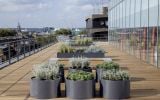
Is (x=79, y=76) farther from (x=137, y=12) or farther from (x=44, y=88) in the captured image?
(x=137, y=12)

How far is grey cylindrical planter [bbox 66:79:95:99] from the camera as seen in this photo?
9.51 metres

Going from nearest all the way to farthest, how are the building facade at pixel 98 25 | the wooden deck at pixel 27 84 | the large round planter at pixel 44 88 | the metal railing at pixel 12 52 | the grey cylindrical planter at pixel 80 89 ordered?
the grey cylindrical planter at pixel 80 89, the large round planter at pixel 44 88, the wooden deck at pixel 27 84, the metal railing at pixel 12 52, the building facade at pixel 98 25

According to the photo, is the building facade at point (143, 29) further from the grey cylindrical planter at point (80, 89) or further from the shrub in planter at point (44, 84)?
the shrub in planter at point (44, 84)

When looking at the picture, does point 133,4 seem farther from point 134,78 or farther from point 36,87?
point 36,87

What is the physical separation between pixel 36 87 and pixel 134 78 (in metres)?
4.53

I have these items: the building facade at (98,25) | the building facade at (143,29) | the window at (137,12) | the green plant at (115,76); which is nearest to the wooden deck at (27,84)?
the green plant at (115,76)

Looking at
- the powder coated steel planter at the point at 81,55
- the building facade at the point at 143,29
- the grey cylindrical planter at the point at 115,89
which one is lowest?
the grey cylindrical planter at the point at 115,89

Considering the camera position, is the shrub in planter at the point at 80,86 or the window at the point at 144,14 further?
the window at the point at 144,14

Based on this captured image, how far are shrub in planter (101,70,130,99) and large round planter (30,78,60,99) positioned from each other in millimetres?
1149

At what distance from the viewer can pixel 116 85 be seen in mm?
9516

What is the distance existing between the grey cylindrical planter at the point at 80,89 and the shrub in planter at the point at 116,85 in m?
0.36

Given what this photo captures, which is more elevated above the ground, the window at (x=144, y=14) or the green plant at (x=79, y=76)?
the window at (x=144, y=14)

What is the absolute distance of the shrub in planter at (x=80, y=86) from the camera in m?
9.51

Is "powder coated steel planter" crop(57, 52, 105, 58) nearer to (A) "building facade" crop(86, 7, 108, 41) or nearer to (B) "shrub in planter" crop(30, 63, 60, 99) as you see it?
(B) "shrub in planter" crop(30, 63, 60, 99)
